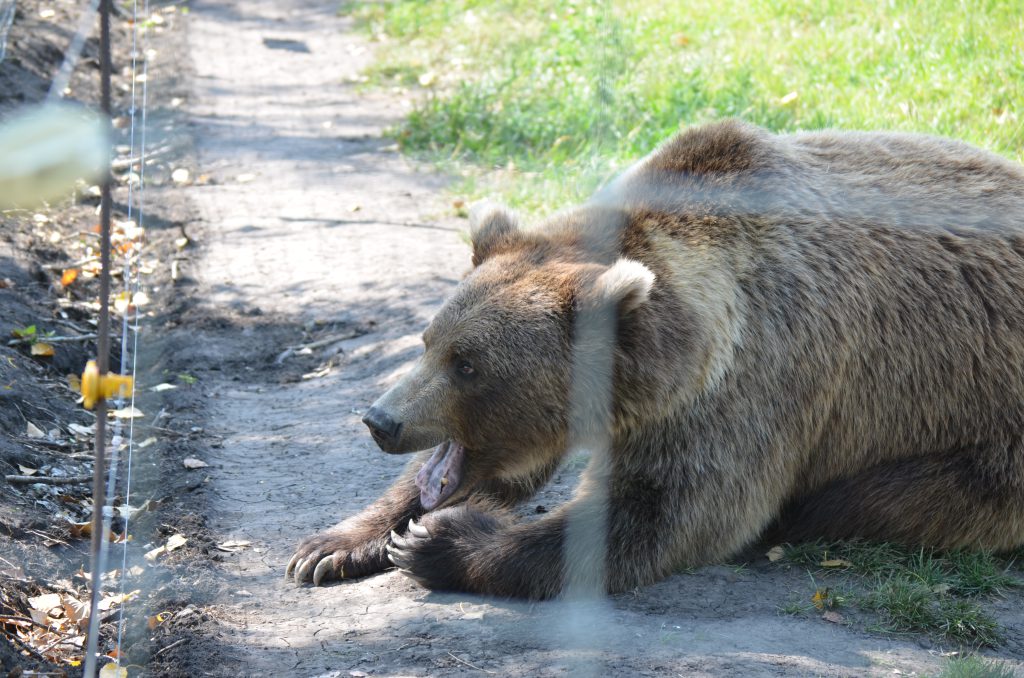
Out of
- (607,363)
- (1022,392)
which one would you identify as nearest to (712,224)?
(607,363)

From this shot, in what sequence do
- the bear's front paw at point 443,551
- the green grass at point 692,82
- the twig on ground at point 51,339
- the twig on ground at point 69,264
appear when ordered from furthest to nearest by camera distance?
1. the green grass at point 692,82
2. the twig on ground at point 69,264
3. the twig on ground at point 51,339
4. the bear's front paw at point 443,551

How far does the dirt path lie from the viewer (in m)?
2.95

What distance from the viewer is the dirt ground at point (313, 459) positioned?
2.96 meters

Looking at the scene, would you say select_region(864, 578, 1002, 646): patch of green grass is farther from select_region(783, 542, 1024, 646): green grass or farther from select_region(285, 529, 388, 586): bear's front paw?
select_region(285, 529, 388, 586): bear's front paw

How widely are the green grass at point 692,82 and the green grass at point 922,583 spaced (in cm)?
303

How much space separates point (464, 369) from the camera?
10.9ft

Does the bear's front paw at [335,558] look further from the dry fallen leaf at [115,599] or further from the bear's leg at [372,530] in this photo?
the dry fallen leaf at [115,599]

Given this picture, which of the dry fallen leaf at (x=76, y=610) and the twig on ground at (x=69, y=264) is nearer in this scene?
the dry fallen leaf at (x=76, y=610)

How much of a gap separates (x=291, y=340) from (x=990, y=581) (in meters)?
3.51

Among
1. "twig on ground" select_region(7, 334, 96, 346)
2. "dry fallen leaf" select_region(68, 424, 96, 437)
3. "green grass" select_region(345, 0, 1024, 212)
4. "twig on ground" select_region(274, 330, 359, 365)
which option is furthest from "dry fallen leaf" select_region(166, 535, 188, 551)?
"green grass" select_region(345, 0, 1024, 212)

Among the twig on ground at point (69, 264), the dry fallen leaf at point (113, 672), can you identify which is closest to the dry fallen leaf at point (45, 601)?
the dry fallen leaf at point (113, 672)

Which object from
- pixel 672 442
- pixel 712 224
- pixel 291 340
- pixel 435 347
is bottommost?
pixel 291 340

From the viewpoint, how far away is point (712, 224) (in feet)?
11.5

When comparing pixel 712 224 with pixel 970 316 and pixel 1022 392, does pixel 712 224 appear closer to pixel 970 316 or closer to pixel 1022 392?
pixel 970 316
